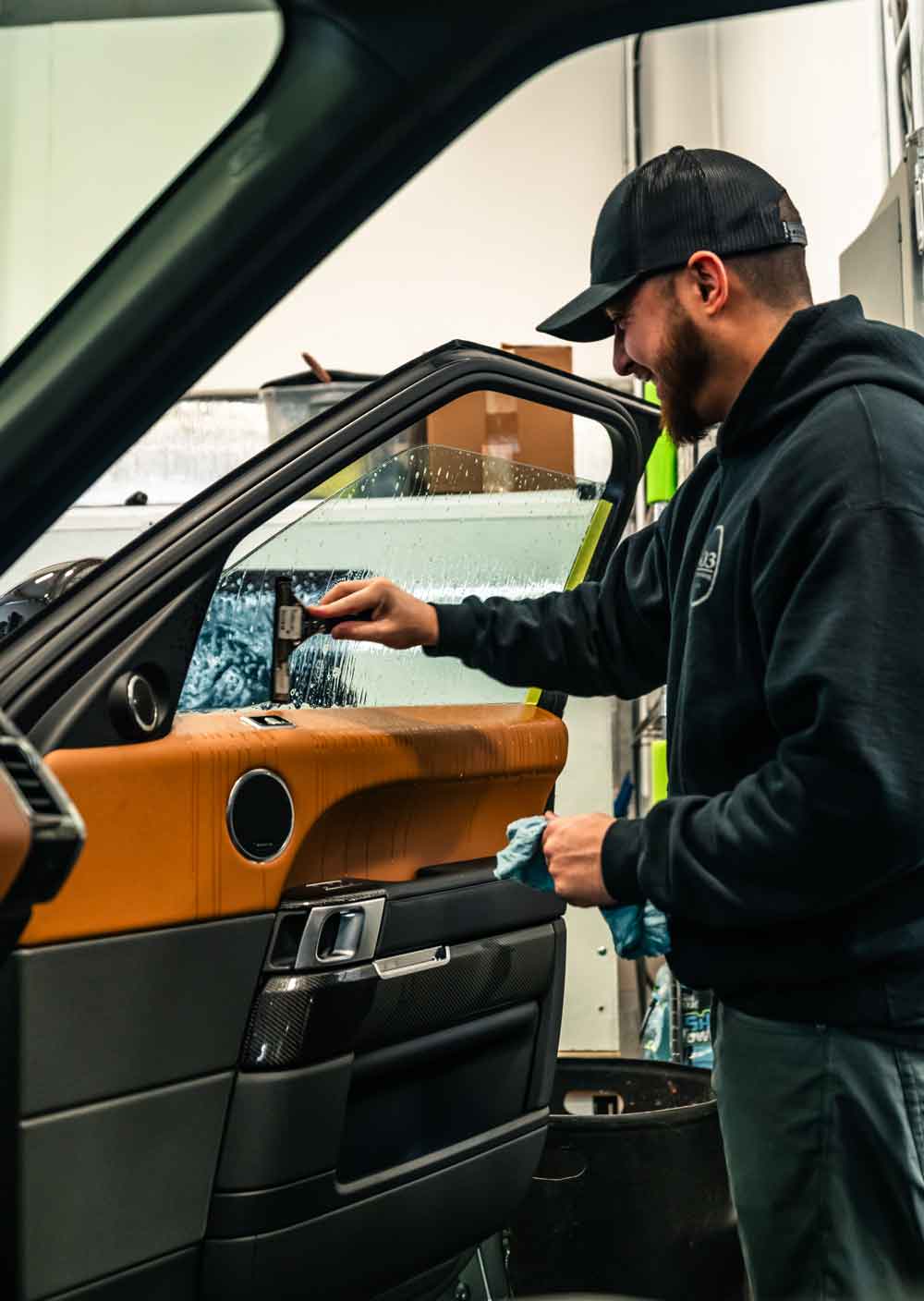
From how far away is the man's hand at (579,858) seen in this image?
4.41 feet

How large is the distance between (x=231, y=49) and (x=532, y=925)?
4.68 m

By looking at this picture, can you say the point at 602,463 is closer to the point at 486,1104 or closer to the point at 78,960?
the point at 486,1104

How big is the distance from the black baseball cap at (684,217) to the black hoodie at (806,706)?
155 mm

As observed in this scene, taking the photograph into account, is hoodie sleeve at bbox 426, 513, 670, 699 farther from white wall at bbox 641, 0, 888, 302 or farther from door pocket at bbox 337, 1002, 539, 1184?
white wall at bbox 641, 0, 888, 302

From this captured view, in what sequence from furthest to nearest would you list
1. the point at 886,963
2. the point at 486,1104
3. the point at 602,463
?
1. the point at 602,463
2. the point at 486,1104
3. the point at 886,963

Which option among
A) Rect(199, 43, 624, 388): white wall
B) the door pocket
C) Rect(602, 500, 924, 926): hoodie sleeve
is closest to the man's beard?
Rect(602, 500, 924, 926): hoodie sleeve

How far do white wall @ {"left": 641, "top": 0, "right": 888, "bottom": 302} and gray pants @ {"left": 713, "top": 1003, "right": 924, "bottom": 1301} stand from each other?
5.30 feet

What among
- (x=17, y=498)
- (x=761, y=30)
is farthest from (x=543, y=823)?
(x=761, y=30)

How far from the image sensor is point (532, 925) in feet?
6.14

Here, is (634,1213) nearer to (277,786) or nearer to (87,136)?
(277,786)

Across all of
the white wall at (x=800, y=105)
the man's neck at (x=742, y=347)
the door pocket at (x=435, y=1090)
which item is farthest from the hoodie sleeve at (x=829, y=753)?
the white wall at (x=800, y=105)

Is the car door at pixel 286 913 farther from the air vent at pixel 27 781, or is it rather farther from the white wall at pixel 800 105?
the white wall at pixel 800 105

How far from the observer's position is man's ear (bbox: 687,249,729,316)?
4.83 ft

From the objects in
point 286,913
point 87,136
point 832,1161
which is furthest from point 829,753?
point 87,136
